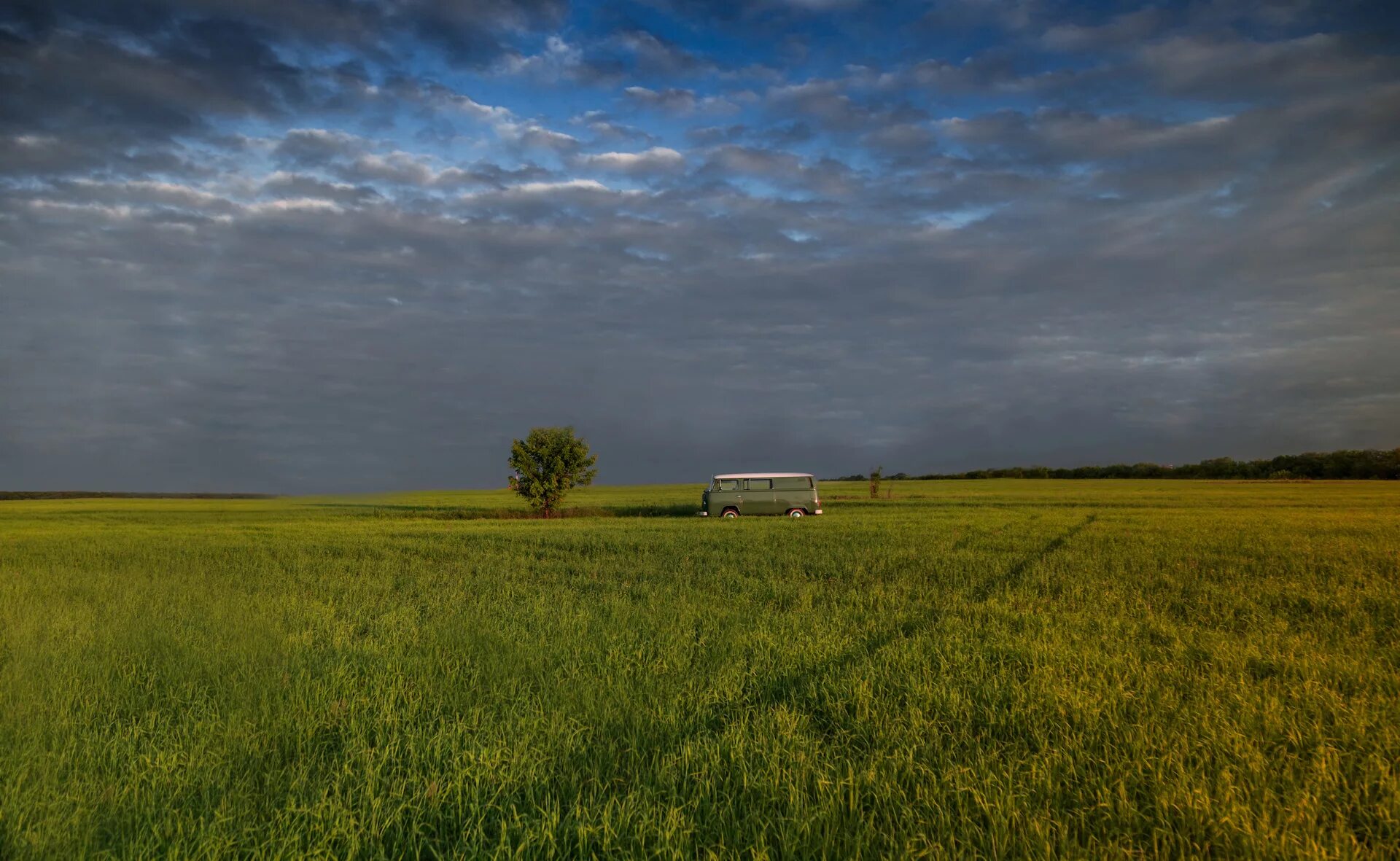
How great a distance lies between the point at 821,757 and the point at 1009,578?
9.81 meters

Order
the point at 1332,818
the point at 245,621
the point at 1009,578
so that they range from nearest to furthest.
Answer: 1. the point at 1332,818
2. the point at 245,621
3. the point at 1009,578

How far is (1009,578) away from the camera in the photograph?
43.0 ft

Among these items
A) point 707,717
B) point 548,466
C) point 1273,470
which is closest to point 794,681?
point 707,717

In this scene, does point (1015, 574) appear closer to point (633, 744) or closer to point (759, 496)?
point (633, 744)

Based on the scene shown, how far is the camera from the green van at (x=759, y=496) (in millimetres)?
35284

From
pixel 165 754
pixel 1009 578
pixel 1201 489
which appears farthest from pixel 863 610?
pixel 1201 489

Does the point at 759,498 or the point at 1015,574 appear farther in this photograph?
the point at 759,498

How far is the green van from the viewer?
35284 millimetres

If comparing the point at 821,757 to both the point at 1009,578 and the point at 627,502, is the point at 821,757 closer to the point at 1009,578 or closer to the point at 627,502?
the point at 1009,578

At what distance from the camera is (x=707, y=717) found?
5.44 meters

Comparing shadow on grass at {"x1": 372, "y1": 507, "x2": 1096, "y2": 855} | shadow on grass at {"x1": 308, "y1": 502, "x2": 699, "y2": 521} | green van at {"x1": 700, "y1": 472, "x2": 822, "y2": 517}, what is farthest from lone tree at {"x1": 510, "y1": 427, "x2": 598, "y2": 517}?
shadow on grass at {"x1": 372, "y1": 507, "x2": 1096, "y2": 855}

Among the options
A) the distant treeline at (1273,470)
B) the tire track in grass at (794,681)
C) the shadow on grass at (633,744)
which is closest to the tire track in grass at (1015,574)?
the tire track in grass at (794,681)

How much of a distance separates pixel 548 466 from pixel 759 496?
16163 millimetres

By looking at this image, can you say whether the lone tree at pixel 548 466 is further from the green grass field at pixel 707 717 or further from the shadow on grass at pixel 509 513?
the green grass field at pixel 707 717
